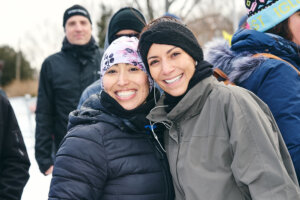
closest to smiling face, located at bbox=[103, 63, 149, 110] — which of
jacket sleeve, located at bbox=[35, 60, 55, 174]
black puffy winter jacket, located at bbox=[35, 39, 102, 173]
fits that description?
black puffy winter jacket, located at bbox=[35, 39, 102, 173]

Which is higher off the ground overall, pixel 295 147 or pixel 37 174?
pixel 295 147

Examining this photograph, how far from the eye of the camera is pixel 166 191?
1.76 m

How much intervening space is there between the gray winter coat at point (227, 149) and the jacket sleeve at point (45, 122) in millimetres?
2274

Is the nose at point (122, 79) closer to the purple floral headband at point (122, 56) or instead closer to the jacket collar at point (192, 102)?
the purple floral headband at point (122, 56)

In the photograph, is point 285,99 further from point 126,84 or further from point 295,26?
point 126,84

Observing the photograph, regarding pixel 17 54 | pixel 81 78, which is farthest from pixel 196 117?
pixel 17 54

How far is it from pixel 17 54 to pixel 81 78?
1559 inches

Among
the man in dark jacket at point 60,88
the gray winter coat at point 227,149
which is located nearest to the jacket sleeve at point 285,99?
the gray winter coat at point 227,149

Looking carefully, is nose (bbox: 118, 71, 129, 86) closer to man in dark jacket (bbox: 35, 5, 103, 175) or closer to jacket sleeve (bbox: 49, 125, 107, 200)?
jacket sleeve (bbox: 49, 125, 107, 200)

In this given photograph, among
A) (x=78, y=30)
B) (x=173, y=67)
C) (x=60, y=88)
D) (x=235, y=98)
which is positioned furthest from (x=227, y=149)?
(x=78, y=30)

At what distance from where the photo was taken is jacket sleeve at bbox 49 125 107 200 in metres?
1.57

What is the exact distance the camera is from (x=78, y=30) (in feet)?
12.5

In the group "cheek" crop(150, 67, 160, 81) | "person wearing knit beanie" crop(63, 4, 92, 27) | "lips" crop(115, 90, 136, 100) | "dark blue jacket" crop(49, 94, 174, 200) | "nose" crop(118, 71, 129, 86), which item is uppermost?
"person wearing knit beanie" crop(63, 4, 92, 27)

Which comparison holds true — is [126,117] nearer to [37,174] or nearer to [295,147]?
[295,147]
